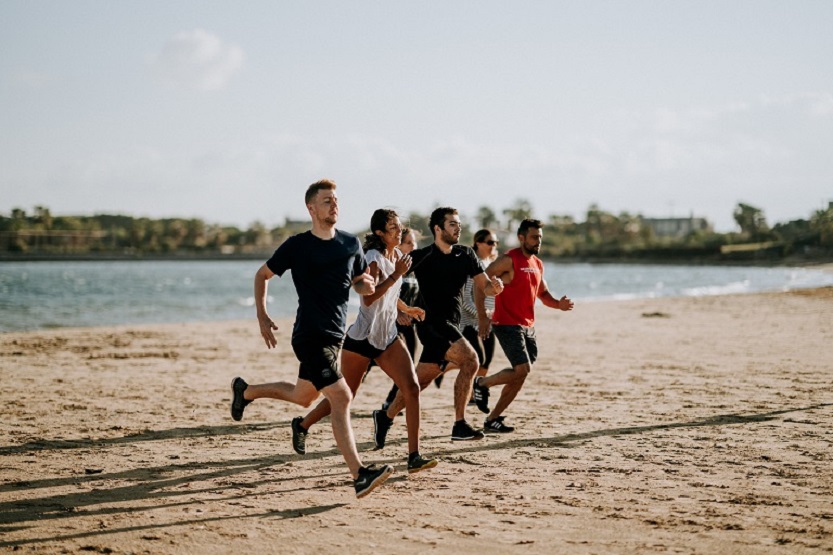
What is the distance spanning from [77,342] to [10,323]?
526 inches

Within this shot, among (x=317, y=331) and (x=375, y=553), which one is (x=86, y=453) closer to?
(x=317, y=331)

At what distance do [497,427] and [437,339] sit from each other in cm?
128

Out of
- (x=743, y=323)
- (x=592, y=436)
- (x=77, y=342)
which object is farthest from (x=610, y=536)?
(x=743, y=323)

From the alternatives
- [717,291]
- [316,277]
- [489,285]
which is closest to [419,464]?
[316,277]

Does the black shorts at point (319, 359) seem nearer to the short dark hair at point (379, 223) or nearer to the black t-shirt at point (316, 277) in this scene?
the black t-shirt at point (316, 277)

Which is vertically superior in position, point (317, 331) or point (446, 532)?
point (317, 331)

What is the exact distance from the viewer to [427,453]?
7500mm

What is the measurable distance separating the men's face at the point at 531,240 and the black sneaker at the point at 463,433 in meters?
1.93

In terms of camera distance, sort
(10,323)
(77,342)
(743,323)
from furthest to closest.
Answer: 1. (10,323)
2. (743,323)
3. (77,342)

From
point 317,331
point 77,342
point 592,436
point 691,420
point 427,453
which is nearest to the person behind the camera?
point 317,331

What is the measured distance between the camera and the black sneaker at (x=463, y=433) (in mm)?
7836

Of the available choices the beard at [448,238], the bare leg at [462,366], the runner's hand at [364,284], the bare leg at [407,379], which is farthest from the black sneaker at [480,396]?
the runner's hand at [364,284]

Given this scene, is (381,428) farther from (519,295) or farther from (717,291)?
→ (717,291)

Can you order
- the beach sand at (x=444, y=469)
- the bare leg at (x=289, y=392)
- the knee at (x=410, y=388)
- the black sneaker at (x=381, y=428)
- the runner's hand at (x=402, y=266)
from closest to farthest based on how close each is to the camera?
1. the beach sand at (x=444, y=469)
2. the runner's hand at (x=402, y=266)
3. the knee at (x=410, y=388)
4. the bare leg at (x=289, y=392)
5. the black sneaker at (x=381, y=428)
